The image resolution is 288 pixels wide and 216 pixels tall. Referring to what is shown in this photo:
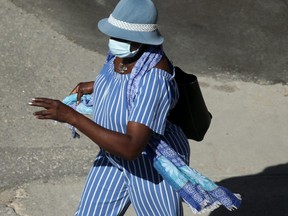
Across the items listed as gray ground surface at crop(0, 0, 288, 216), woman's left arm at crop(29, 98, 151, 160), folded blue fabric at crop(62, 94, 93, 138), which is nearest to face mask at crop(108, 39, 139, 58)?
woman's left arm at crop(29, 98, 151, 160)

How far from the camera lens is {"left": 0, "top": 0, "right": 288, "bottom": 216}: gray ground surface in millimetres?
5746

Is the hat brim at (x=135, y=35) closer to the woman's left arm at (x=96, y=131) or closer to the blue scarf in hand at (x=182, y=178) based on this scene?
the blue scarf in hand at (x=182, y=178)

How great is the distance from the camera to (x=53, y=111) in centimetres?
379

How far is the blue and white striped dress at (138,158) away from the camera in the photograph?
153 inches

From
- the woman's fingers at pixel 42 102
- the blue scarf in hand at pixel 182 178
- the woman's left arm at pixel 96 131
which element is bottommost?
the blue scarf in hand at pixel 182 178

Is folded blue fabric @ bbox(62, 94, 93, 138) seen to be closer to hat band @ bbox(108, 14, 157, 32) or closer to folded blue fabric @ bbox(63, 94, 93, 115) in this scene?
folded blue fabric @ bbox(63, 94, 93, 115)

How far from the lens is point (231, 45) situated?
312 inches

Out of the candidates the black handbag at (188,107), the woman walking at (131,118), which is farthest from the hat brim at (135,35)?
the black handbag at (188,107)

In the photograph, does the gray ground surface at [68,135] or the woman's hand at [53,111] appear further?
the gray ground surface at [68,135]

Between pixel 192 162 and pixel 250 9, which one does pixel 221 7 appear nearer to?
pixel 250 9

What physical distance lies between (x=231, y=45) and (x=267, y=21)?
695mm

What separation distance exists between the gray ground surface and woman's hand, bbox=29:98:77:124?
180 centimetres

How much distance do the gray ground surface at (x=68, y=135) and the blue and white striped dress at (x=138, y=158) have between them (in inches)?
48.5

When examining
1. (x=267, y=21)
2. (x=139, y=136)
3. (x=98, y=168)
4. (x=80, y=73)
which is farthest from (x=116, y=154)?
(x=267, y=21)
